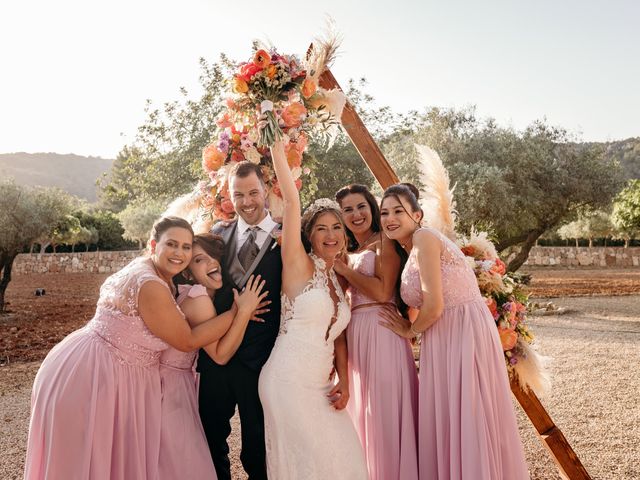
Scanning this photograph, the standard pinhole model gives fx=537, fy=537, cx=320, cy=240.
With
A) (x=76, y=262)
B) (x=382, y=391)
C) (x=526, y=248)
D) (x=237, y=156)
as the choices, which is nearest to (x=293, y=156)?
(x=237, y=156)

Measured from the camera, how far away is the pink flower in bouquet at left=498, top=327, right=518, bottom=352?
4.50 meters

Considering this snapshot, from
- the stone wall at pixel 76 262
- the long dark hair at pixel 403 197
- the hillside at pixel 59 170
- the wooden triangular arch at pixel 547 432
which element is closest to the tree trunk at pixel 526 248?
the wooden triangular arch at pixel 547 432

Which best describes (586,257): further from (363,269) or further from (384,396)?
(384,396)

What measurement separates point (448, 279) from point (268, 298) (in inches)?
53.1

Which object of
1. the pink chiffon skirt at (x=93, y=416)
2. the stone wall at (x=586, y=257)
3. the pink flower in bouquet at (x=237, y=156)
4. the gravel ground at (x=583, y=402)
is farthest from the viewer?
the stone wall at (x=586, y=257)

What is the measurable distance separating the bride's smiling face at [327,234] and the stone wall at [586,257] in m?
34.1

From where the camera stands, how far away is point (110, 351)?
3.35m

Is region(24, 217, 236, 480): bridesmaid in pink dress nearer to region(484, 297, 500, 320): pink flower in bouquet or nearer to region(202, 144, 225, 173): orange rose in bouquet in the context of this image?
region(202, 144, 225, 173): orange rose in bouquet

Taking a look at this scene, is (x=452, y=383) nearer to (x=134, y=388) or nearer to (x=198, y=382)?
(x=198, y=382)

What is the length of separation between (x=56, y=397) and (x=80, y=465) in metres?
0.42

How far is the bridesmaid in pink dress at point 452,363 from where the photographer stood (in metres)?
3.79

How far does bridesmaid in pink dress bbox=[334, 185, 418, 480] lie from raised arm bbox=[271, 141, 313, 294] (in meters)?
0.54

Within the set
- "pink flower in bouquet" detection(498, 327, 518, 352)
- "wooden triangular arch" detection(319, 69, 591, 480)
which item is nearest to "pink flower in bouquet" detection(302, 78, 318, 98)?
"wooden triangular arch" detection(319, 69, 591, 480)

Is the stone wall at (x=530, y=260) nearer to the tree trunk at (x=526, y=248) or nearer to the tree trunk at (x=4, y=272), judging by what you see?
the tree trunk at (x=4, y=272)
